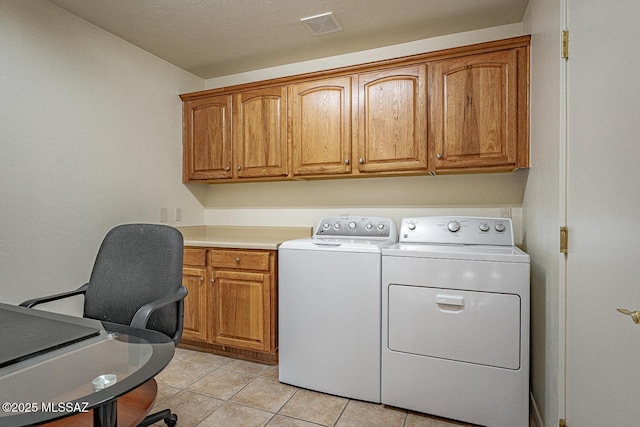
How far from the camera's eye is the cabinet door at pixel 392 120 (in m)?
2.34

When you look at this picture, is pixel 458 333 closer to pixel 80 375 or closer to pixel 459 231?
pixel 459 231

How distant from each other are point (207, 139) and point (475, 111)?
7.15ft

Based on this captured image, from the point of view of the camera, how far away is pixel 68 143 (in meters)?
2.25

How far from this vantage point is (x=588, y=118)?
3.90ft

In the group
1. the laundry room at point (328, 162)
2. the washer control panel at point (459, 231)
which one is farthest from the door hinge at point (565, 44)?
the washer control panel at point (459, 231)

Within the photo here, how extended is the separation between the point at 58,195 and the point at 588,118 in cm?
279

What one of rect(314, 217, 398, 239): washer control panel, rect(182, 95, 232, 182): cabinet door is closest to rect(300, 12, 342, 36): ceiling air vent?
rect(182, 95, 232, 182): cabinet door

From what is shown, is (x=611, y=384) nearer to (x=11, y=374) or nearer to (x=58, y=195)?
(x=11, y=374)

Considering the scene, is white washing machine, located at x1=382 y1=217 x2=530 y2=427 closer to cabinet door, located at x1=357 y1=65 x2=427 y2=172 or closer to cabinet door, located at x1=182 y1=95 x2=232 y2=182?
cabinet door, located at x1=357 y1=65 x2=427 y2=172

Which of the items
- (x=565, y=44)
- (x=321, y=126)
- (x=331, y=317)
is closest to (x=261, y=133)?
(x=321, y=126)

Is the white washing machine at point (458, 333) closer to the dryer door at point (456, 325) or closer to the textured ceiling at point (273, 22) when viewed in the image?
the dryer door at point (456, 325)

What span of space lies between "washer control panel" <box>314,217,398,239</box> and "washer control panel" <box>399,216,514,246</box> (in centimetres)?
14

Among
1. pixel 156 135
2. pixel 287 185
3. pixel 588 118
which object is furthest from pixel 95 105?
pixel 588 118

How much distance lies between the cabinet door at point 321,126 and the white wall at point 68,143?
1219 millimetres
